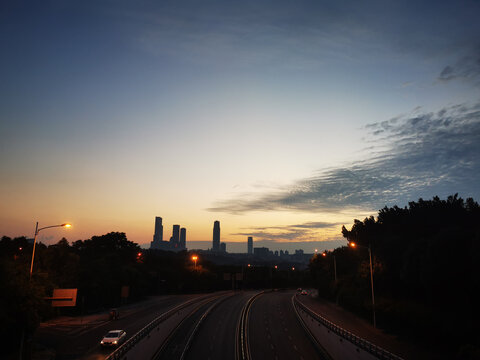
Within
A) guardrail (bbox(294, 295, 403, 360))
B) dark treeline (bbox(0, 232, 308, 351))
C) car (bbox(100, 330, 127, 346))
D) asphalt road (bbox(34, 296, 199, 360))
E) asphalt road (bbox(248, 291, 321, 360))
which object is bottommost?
asphalt road (bbox(34, 296, 199, 360))

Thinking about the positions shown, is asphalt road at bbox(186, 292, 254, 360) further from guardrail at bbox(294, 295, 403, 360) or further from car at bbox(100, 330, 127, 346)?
guardrail at bbox(294, 295, 403, 360)

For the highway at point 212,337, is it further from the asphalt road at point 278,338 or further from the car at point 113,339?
the car at point 113,339

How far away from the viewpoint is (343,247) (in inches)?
4050

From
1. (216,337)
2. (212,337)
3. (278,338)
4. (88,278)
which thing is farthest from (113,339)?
(88,278)

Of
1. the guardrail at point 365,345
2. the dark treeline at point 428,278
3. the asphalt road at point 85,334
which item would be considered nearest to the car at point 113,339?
the asphalt road at point 85,334

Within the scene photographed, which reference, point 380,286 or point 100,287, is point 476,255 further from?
point 100,287

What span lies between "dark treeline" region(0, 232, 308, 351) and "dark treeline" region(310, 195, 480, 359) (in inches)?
1494

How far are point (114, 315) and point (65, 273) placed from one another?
1653 cm

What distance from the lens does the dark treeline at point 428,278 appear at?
38.2 m

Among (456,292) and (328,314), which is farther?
(328,314)

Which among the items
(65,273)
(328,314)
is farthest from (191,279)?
(328,314)

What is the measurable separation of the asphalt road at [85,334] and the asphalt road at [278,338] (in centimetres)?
1513

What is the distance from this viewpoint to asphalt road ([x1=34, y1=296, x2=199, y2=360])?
3426cm

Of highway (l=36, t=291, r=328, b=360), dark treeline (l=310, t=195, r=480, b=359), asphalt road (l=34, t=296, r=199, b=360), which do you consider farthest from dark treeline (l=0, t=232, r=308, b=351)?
dark treeline (l=310, t=195, r=480, b=359)
